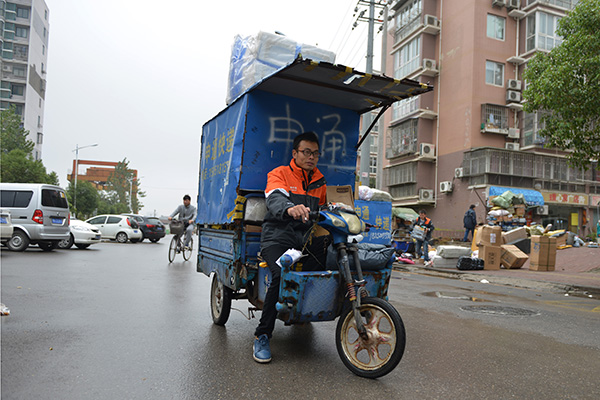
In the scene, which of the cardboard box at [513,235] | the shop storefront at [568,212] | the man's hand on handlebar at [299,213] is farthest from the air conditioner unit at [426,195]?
the man's hand on handlebar at [299,213]

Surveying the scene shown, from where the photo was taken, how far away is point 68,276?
914 centimetres

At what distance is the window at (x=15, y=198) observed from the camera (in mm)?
14087

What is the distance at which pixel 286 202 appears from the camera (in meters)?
3.67

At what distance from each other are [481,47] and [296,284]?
3207 centimetres

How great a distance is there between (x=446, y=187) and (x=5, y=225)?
26.7m

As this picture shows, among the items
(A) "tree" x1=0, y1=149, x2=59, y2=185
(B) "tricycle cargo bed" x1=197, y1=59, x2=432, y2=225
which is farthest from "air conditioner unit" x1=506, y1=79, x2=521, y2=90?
(A) "tree" x1=0, y1=149, x2=59, y2=185

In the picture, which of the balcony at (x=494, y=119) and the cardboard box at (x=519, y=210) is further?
the balcony at (x=494, y=119)

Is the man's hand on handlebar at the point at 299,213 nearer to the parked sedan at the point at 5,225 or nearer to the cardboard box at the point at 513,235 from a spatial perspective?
the parked sedan at the point at 5,225

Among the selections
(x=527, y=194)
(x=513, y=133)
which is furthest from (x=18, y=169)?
(x=527, y=194)

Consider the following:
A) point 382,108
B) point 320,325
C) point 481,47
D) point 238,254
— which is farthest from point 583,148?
point 481,47

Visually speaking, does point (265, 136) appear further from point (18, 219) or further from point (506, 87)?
point (506, 87)

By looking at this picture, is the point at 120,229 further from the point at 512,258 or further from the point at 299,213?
the point at 299,213

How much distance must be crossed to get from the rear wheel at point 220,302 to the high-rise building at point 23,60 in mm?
67477

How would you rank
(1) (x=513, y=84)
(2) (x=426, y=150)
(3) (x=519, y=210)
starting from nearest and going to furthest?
(3) (x=519, y=210) < (1) (x=513, y=84) < (2) (x=426, y=150)
